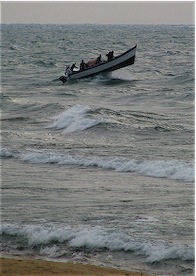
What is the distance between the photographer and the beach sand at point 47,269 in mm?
9094

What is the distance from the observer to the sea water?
10.4m

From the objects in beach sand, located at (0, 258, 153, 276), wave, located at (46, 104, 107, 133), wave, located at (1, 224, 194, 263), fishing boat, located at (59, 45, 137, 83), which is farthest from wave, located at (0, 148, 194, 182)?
fishing boat, located at (59, 45, 137, 83)

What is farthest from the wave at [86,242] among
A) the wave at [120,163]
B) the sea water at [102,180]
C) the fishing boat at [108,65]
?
the fishing boat at [108,65]

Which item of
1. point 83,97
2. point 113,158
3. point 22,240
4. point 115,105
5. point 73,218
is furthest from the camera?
point 83,97

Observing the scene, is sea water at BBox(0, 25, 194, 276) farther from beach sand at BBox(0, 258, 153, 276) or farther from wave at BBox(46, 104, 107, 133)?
beach sand at BBox(0, 258, 153, 276)

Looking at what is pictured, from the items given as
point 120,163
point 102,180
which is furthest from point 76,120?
point 102,180

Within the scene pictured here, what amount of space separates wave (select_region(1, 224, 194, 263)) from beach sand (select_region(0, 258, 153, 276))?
63cm

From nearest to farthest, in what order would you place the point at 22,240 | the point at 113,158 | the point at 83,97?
the point at 22,240 → the point at 113,158 → the point at 83,97

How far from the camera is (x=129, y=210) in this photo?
12.4 m

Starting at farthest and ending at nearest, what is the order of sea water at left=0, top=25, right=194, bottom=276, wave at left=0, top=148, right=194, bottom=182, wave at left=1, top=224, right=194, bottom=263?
wave at left=0, top=148, right=194, bottom=182 → sea water at left=0, top=25, right=194, bottom=276 → wave at left=1, top=224, right=194, bottom=263

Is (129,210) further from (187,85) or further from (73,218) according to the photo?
(187,85)

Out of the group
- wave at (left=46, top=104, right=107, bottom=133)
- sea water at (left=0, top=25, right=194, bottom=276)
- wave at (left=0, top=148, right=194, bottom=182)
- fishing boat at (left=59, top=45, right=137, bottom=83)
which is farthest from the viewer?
fishing boat at (left=59, top=45, right=137, bottom=83)

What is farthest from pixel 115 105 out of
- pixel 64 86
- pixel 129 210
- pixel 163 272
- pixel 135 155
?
pixel 163 272

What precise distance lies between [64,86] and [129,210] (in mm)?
26893
